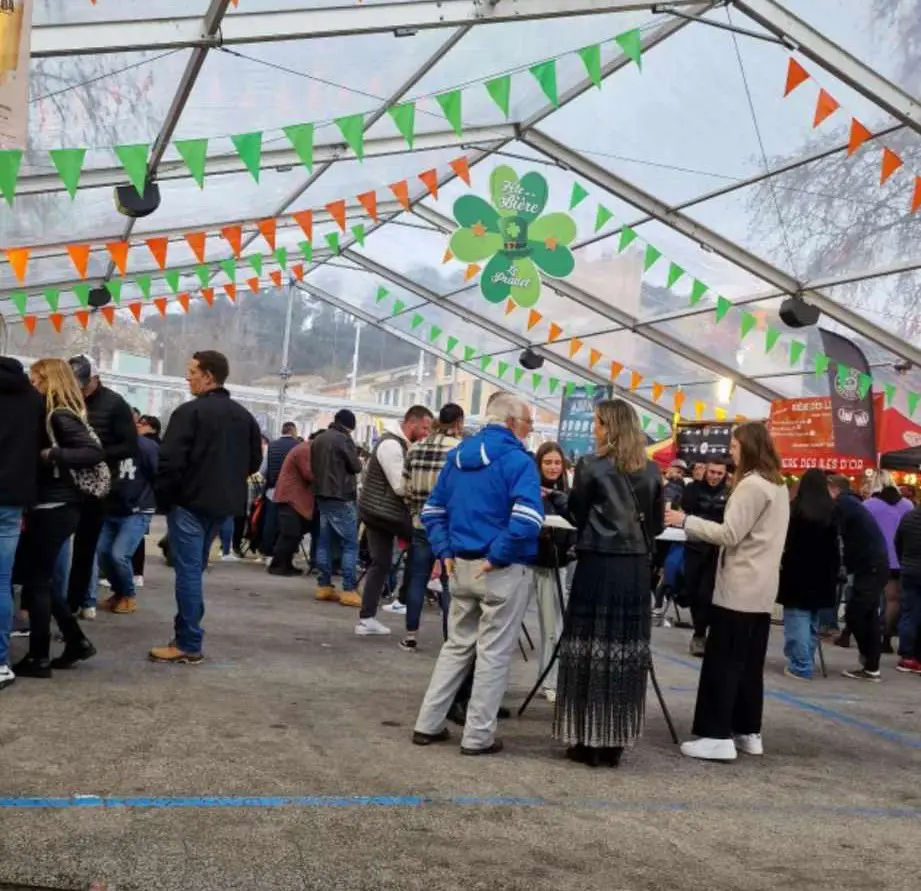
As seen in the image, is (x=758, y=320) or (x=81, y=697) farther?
(x=758, y=320)

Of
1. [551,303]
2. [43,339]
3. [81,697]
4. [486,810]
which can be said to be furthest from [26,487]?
[43,339]

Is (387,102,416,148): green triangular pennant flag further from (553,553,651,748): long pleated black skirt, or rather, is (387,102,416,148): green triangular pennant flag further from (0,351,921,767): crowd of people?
(553,553,651,748): long pleated black skirt

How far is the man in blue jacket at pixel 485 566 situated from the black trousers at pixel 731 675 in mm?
988

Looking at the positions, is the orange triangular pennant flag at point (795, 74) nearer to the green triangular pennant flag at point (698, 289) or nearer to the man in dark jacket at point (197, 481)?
the man in dark jacket at point (197, 481)

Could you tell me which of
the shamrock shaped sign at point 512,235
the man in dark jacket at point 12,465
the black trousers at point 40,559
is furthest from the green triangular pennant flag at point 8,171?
the shamrock shaped sign at point 512,235

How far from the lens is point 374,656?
22.3 feet

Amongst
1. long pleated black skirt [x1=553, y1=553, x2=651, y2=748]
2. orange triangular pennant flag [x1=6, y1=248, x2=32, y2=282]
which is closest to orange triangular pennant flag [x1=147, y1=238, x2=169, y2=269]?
orange triangular pennant flag [x1=6, y1=248, x2=32, y2=282]

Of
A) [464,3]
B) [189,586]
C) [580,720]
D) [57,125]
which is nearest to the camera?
[580,720]

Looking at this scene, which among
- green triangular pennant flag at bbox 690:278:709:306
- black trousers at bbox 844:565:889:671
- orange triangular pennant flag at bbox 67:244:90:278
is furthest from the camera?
green triangular pennant flag at bbox 690:278:709:306

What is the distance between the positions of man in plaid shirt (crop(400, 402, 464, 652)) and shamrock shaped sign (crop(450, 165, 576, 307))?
4.76 metres

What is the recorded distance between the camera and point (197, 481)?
18.7 ft

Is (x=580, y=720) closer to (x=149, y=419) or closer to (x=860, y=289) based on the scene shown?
(x=149, y=419)

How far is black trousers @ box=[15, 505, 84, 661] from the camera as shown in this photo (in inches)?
201

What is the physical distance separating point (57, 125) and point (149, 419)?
260 centimetres
